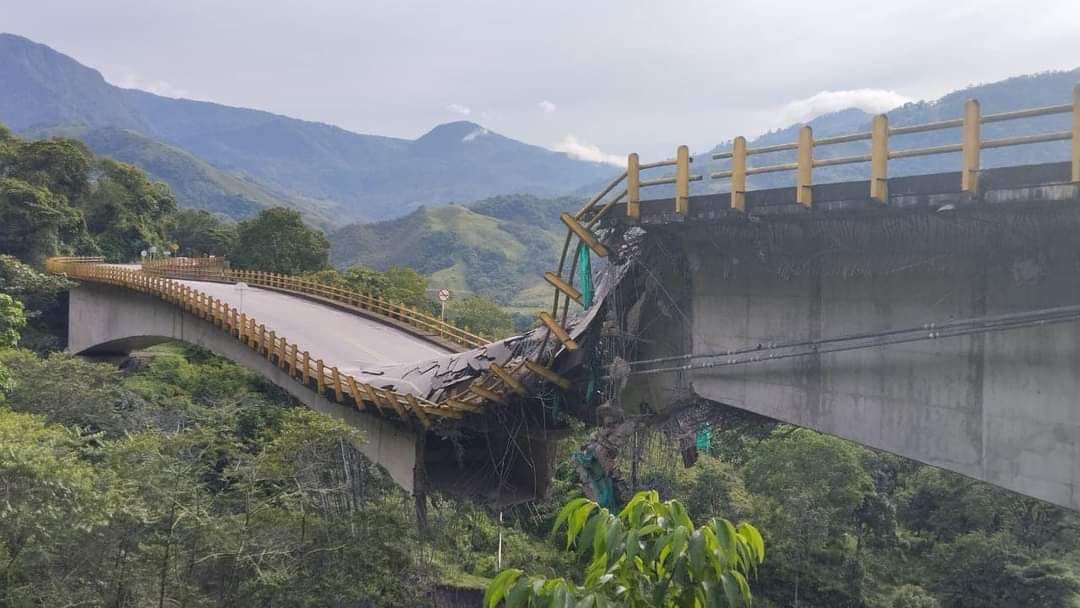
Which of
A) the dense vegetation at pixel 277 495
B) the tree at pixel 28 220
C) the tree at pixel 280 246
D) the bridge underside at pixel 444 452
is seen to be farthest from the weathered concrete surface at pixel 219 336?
the tree at pixel 280 246

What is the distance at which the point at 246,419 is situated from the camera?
2814 cm

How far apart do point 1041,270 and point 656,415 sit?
15.4 ft

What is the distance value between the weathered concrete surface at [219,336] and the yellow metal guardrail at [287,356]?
2.16ft

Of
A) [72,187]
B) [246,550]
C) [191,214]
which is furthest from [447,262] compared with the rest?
[246,550]

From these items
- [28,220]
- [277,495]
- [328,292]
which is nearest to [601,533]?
[277,495]

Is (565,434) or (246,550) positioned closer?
(565,434)

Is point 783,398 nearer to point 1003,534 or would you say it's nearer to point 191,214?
point 1003,534

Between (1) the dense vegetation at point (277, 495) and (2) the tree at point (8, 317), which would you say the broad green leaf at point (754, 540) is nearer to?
(1) the dense vegetation at point (277, 495)

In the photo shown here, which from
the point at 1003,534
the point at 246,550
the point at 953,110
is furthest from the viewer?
the point at 953,110

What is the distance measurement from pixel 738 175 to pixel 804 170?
2.43 feet

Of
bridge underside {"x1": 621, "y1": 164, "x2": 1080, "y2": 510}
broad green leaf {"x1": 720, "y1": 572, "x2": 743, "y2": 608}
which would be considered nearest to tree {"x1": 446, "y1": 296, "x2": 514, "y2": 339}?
bridge underside {"x1": 621, "y1": 164, "x2": 1080, "y2": 510}

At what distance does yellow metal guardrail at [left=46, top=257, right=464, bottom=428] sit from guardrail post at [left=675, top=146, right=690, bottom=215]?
523cm

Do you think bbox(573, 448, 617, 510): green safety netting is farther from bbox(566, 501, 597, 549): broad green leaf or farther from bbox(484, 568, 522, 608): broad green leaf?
bbox(484, 568, 522, 608): broad green leaf

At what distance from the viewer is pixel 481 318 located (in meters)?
49.1
